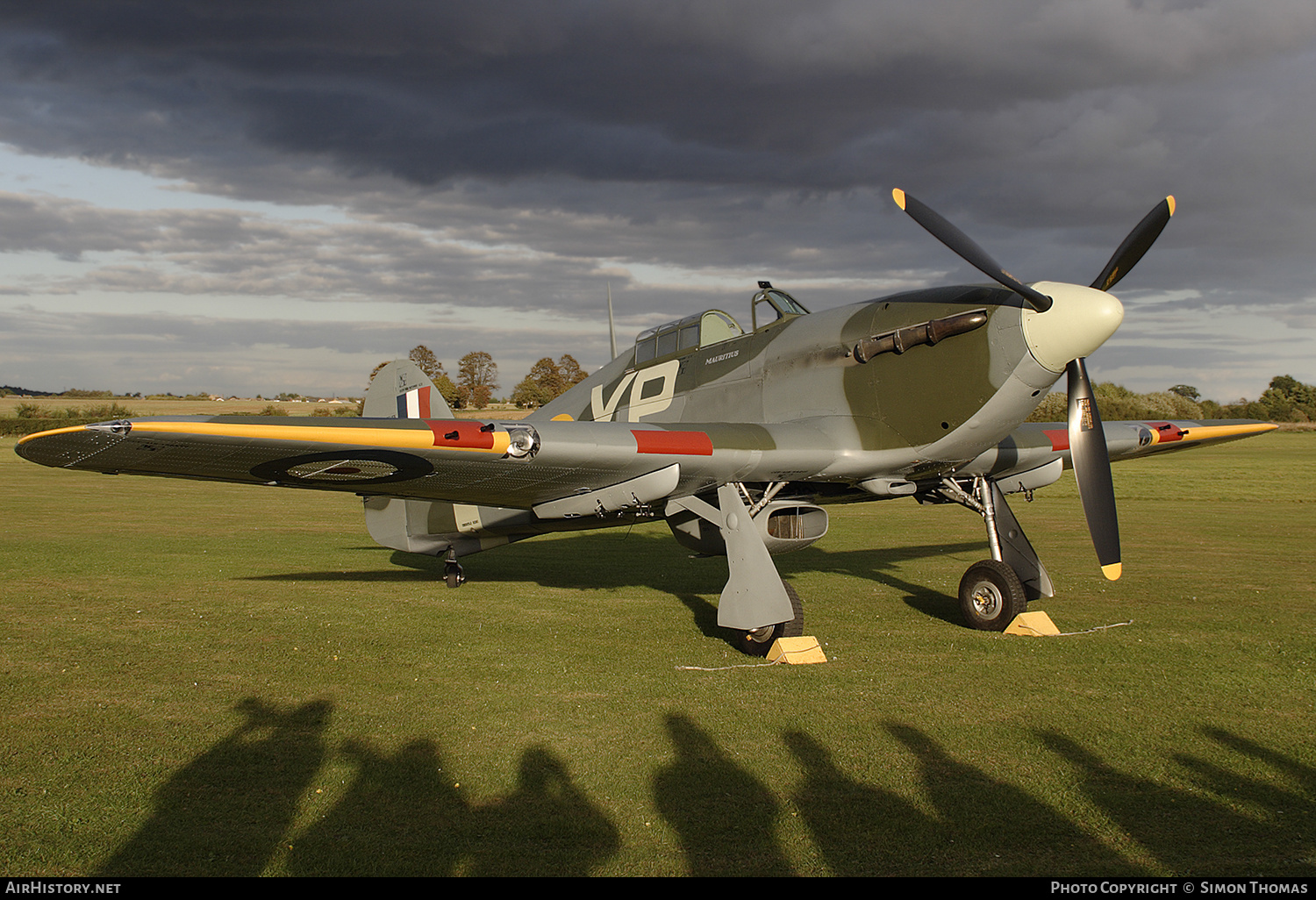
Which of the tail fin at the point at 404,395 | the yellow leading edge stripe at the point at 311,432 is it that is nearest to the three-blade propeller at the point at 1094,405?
the yellow leading edge stripe at the point at 311,432

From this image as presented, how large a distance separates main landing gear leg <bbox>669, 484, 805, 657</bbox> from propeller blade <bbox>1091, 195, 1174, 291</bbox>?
3.63 m

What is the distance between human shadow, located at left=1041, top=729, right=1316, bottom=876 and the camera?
137 inches

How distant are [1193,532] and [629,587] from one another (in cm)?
1210

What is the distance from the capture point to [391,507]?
37.0ft

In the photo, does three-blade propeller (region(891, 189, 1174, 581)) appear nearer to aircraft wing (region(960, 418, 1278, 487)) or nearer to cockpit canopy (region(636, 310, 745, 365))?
aircraft wing (region(960, 418, 1278, 487))

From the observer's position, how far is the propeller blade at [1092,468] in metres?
6.82

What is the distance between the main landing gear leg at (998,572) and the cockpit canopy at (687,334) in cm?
282

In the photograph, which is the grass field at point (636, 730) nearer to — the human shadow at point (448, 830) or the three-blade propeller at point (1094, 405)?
the human shadow at point (448, 830)

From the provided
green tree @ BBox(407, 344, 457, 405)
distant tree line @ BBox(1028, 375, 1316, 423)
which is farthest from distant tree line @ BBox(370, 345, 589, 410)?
distant tree line @ BBox(1028, 375, 1316, 423)

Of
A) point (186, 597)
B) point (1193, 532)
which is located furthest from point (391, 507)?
point (1193, 532)

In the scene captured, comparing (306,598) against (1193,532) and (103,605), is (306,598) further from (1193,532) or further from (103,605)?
(1193,532)

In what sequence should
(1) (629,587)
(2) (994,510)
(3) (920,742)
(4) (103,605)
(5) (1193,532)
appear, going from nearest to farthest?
1. (3) (920,742)
2. (2) (994,510)
3. (4) (103,605)
4. (1) (629,587)
5. (5) (1193,532)

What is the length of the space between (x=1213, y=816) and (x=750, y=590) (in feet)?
12.0

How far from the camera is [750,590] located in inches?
275
